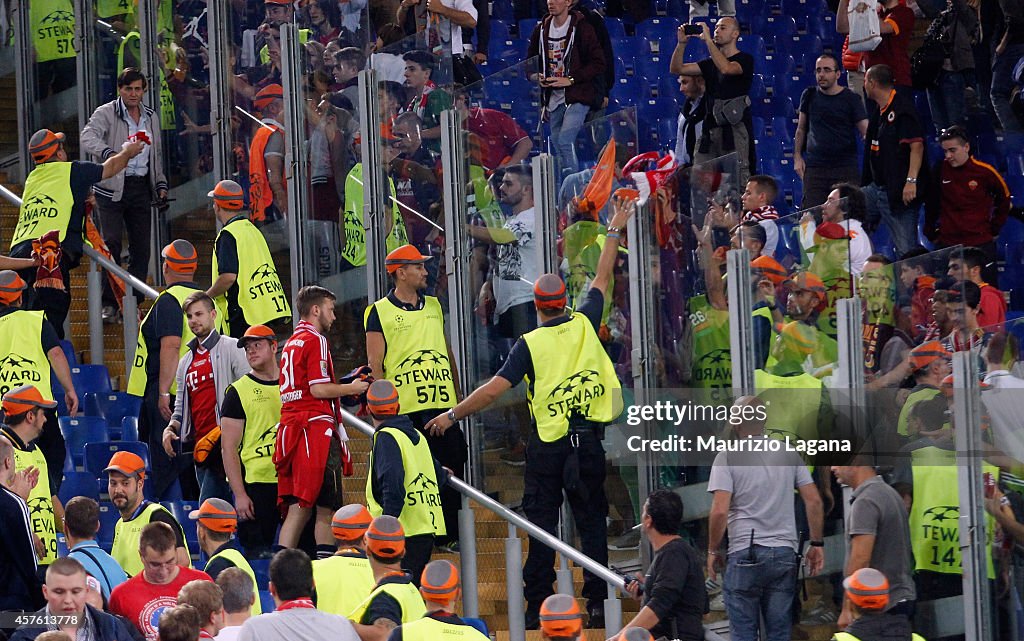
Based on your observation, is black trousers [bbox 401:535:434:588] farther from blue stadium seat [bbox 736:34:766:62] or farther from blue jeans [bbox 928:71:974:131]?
blue stadium seat [bbox 736:34:766:62]

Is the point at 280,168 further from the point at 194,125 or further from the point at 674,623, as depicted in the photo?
the point at 674,623

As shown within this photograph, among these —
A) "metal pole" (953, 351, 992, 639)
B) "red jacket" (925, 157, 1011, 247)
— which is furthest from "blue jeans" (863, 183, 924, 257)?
"metal pole" (953, 351, 992, 639)

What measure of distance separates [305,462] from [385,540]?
2.02 metres

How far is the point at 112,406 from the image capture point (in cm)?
1255

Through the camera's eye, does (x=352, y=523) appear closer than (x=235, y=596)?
No

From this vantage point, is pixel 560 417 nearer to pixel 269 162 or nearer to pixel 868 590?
pixel 868 590

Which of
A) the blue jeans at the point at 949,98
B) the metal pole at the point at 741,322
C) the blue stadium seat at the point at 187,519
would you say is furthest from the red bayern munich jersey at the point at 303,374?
the blue jeans at the point at 949,98

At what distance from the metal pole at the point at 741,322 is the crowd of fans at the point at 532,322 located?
7 centimetres

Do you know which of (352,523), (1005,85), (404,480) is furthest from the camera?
(1005,85)

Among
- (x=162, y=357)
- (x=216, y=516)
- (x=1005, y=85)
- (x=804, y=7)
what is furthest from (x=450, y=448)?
(x=804, y=7)

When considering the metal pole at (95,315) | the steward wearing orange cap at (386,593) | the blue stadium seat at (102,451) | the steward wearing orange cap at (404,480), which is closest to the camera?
the steward wearing orange cap at (386,593)

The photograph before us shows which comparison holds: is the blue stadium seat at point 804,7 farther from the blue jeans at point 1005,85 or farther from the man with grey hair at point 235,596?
the man with grey hair at point 235,596

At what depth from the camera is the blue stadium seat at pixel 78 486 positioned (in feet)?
35.3

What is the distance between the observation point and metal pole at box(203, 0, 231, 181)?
14398 mm
